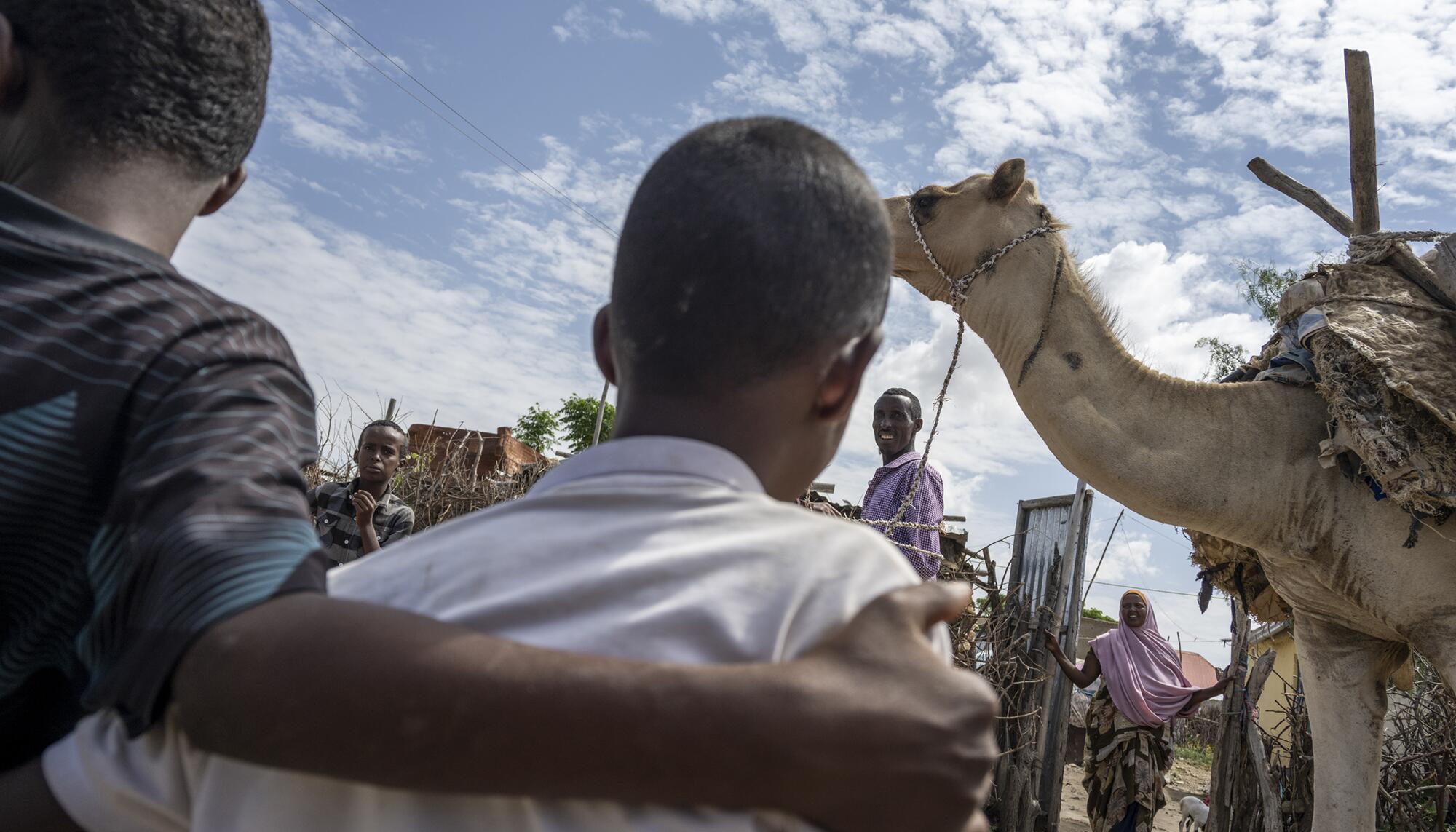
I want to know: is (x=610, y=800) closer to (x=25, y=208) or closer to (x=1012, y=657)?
(x=25, y=208)

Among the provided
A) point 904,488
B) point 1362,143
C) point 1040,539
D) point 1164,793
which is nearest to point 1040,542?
point 1040,539

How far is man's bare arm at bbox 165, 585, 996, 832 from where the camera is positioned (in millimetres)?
808

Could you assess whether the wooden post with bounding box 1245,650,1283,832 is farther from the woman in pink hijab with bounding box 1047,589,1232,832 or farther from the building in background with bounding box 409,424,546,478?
the building in background with bounding box 409,424,546,478

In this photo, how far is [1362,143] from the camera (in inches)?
Result: 181

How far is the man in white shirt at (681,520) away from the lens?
0.88 metres

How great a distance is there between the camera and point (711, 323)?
3.50 ft

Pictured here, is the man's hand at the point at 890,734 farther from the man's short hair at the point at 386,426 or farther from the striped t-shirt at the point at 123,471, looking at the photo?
the man's short hair at the point at 386,426

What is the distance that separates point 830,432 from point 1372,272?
166 inches

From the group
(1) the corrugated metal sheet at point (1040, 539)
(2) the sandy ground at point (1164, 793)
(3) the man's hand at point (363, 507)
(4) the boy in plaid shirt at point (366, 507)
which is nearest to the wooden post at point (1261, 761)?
(2) the sandy ground at point (1164, 793)

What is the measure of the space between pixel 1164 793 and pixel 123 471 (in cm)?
1020

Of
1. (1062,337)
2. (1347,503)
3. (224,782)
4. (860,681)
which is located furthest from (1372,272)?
(224,782)

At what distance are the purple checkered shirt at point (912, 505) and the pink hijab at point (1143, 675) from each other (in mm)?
4048

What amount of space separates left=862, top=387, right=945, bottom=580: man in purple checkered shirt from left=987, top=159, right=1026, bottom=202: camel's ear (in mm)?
1735

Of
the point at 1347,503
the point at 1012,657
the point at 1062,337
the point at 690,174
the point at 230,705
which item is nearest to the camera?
the point at 230,705
